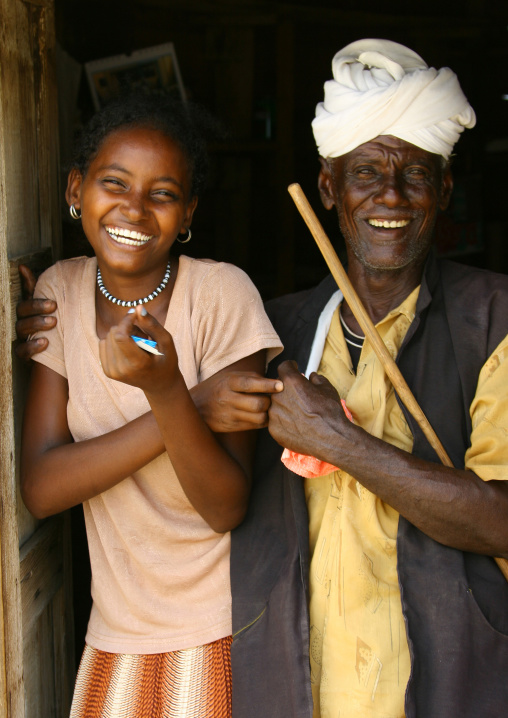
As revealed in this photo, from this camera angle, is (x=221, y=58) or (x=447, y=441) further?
(x=221, y=58)

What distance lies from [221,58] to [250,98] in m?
0.23

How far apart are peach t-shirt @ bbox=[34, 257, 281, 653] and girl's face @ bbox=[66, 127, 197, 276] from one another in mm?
130

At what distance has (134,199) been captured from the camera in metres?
1.89

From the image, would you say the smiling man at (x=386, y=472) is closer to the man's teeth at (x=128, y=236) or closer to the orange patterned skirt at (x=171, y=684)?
the orange patterned skirt at (x=171, y=684)

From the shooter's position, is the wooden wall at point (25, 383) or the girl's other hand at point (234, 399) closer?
the girl's other hand at point (234, 399)

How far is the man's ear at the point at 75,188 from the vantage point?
2.06m

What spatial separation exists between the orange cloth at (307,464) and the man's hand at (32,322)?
664mm

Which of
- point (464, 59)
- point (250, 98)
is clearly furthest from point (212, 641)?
point (464, 59)

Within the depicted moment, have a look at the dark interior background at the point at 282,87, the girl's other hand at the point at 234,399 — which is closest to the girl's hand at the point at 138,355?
the girl's other hand at the point at 234,399

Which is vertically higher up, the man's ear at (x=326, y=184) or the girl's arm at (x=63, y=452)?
the man's ear at (x=326, y=184)

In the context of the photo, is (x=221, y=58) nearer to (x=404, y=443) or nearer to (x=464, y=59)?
(x=464, y=59)

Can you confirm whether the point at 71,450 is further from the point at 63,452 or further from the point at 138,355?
the point at 138,355

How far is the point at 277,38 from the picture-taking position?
3936 mm

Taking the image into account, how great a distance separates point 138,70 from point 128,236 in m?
1.64
